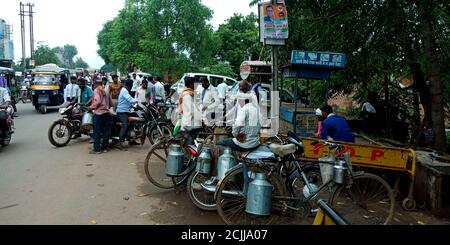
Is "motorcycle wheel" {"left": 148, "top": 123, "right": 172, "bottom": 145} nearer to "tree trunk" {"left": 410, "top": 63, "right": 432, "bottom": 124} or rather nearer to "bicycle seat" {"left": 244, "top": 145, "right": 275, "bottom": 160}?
"bicycle seat" {"left": 244, "top": 145, "right": 275, "bottom": 160}

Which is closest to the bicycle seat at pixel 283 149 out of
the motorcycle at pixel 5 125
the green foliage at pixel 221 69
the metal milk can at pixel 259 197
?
the metal milk can at pixel 259 197

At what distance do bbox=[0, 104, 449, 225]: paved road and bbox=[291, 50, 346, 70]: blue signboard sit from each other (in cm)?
331

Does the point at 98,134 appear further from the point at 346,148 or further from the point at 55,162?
the point at 346,148

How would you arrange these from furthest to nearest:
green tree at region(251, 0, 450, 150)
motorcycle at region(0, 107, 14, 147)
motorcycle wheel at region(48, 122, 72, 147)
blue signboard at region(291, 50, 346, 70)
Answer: motorcycle wheel at region(48, 122, 72, 147) < motorcycle at region(0, 107, 14, 147) < blue signboard at region(291, 50, 346, 70) < green tree at region(251, 0, 450, 150)

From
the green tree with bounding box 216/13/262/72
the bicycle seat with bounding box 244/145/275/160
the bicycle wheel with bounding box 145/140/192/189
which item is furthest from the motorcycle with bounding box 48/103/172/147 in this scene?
the green tree with bounding box 216/13/262/72

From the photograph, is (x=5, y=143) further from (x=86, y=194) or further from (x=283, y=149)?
(x=283, y=149)

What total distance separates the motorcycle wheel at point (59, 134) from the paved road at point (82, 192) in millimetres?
415

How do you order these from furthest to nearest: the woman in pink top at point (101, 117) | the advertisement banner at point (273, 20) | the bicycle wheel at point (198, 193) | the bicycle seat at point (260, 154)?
the woman in pink top at point (101, 117)
the advertisement banner at point (273, 20)
the bicycle wheel at point (198, 193)
the bicycle seat at point (260, 154)

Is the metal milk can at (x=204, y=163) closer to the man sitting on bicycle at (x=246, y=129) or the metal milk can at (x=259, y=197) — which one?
the man sitting on bicycle at (x=246, y=129)

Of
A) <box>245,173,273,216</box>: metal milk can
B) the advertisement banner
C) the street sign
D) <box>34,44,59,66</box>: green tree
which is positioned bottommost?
<box>245,173,273,216</box>: metal milk can

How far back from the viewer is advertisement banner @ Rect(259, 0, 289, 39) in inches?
242

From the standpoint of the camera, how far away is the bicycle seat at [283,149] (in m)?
4.26

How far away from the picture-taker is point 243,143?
486cm

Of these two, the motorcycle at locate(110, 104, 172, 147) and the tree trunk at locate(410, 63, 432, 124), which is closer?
the motorcycle at locate(110, 104, 172, 147)
